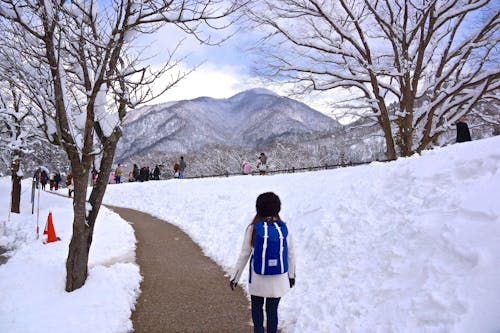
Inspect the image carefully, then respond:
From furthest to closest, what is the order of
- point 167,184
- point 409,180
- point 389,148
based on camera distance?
point 167,184, point 389,148, point 409,180

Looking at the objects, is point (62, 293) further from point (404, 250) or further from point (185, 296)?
point (404, 250)

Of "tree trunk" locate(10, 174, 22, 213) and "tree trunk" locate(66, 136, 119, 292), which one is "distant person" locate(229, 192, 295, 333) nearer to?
"tree trunk" locate(66, 136, 119, 292)

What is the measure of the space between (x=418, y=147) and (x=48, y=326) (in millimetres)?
13880

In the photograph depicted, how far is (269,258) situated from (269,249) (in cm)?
10

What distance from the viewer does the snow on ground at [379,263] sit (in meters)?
3.57

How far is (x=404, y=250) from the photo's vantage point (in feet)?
15.4

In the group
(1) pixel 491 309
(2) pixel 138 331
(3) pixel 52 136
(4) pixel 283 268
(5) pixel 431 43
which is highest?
(5) pixel 431 43

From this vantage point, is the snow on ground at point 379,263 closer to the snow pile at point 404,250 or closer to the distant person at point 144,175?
the snow pile at point 404,250

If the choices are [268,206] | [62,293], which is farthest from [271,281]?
[62,293]

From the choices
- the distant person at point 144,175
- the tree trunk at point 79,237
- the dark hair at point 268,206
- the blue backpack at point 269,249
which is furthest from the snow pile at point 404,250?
the distant person at point 144,175

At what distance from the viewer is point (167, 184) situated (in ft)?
73.5

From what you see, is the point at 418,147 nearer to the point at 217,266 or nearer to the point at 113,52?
the point at 217,266

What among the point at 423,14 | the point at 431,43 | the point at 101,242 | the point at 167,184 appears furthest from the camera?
the point at 167,184

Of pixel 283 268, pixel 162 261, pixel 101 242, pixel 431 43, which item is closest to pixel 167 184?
pixel 101 242
